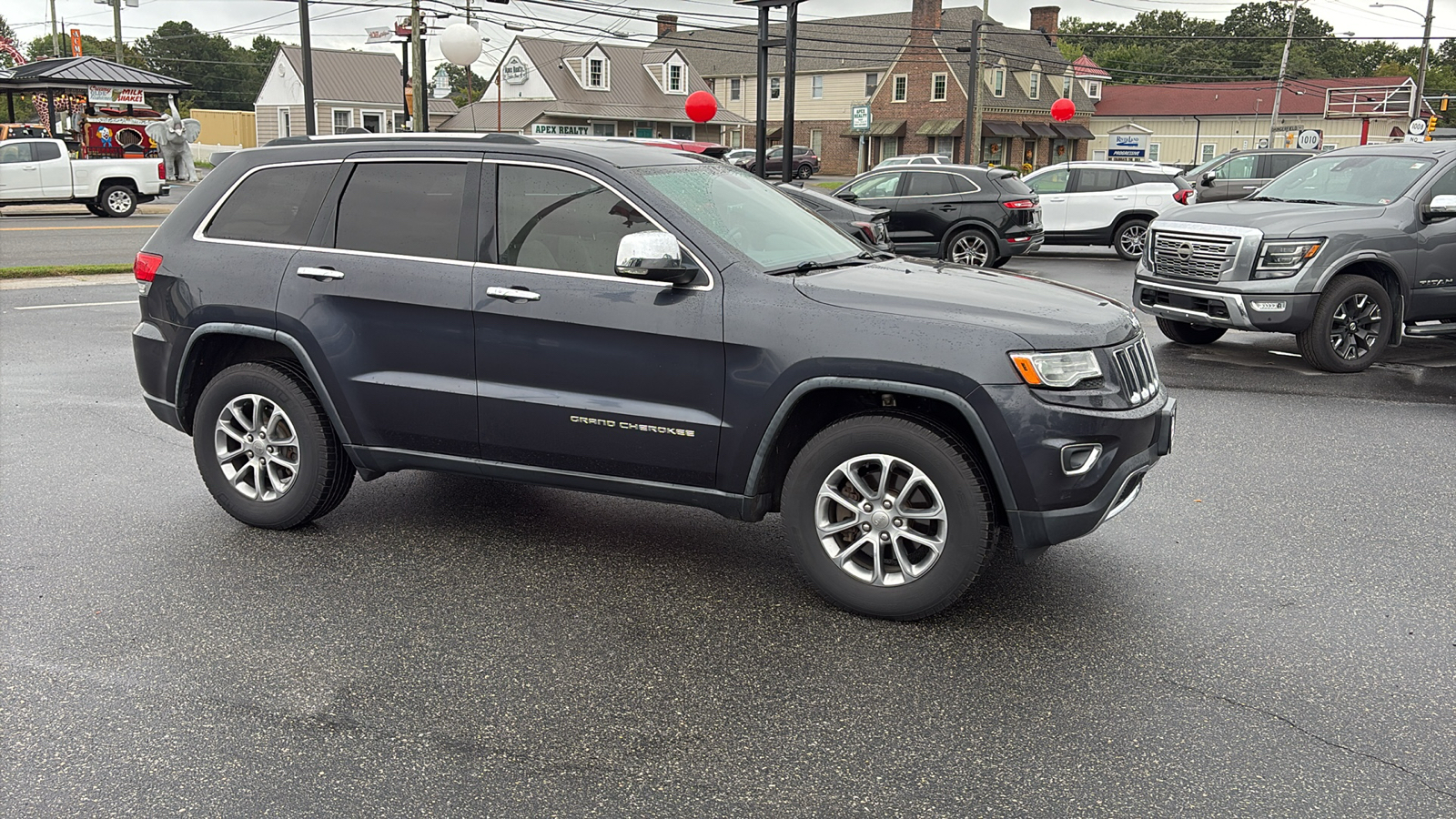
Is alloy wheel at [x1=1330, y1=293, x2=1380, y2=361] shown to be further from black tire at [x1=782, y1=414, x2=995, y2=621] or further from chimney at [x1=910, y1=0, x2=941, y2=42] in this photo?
chimney at [x1=910, y1=0, x2=941, y2=42]

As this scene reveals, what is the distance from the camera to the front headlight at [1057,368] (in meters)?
4.29

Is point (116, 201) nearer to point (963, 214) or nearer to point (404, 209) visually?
point (963, 214)

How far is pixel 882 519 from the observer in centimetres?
450

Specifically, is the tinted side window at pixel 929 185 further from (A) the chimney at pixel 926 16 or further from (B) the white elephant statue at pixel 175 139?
(A) the chimney at pixel 926 16

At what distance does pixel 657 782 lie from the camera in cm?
340

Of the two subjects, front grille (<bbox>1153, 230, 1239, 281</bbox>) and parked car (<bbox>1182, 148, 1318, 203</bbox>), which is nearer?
front grille (<bbox>1153, 230, 1239, 281</bbox>)

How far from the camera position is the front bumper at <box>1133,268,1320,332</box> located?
31.8ft

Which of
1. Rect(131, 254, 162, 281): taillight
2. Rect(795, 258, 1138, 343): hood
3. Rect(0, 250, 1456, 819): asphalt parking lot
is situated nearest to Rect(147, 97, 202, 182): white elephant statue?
Rect(0, 250, 1456, 819): asphalt parking lot

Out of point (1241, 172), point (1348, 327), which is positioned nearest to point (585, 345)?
point (1348, 327)

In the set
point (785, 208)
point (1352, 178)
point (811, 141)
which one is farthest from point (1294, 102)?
point (785, 208)

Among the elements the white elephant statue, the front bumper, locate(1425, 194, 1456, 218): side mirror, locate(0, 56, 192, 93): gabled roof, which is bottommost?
the front bumper

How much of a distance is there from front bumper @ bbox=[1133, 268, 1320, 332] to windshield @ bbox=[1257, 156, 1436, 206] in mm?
1418

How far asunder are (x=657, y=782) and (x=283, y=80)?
231 feet

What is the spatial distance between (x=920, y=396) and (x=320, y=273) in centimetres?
270
